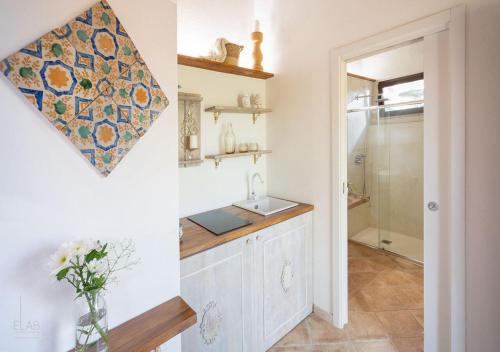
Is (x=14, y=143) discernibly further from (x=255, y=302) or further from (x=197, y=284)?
(x=255, y=302)

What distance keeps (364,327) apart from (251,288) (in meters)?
1.07

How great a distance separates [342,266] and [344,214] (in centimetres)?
41

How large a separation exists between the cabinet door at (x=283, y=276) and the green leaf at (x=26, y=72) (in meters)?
1.39

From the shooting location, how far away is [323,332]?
1965 mm

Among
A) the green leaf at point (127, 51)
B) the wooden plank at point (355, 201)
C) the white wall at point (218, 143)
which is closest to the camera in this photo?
the green leaf at point (127, 51)

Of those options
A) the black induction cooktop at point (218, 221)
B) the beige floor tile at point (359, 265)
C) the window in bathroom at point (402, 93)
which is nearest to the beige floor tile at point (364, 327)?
the beige floor tile at point (359, 265)

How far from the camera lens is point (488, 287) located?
131cm

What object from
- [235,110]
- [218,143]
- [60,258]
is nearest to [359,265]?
[218,143]

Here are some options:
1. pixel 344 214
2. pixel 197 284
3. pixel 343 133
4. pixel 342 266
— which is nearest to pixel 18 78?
pixel 197 284

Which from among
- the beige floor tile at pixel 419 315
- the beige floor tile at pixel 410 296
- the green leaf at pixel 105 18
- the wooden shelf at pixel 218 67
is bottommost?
the beige floor tile at pixel 419 315

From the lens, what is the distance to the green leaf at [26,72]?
758mm

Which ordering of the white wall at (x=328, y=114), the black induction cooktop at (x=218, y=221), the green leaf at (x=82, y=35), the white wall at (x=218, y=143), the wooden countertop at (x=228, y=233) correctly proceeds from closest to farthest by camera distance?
the green leaf at (x=82, y=35), the white wall at (x=328, y=114), the wooden countertop at (x=228, y=233), the black induction cooktop at (x=218, y=221), the white wall at (x=218, y=143)

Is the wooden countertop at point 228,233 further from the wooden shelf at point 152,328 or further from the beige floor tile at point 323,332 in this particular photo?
the beige floor tile at point 323,332

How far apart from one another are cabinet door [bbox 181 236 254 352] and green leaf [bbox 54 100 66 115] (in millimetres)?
861
